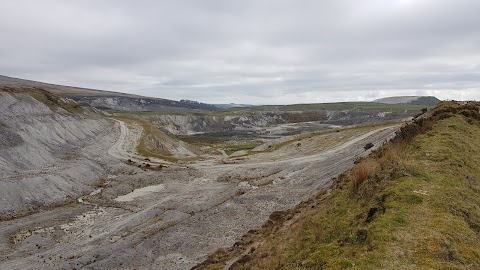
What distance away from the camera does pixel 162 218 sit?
40.9m

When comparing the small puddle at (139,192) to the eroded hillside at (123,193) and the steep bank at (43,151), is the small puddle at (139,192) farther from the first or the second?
the steep bank at (43,151)

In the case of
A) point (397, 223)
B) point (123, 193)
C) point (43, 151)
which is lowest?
point (123, 193)

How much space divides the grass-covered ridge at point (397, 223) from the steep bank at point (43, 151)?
3064cm

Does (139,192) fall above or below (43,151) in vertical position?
below

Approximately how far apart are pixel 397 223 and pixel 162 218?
94.7 ft

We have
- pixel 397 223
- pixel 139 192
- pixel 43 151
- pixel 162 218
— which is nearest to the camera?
pixel 397 223

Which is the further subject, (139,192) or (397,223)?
(139,192)

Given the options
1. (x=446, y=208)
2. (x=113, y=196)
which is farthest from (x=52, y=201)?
(x=446, y=208)

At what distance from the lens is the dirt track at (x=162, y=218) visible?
106 ft

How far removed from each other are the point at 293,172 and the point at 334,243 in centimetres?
3891

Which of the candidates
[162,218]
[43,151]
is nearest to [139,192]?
[162,218]

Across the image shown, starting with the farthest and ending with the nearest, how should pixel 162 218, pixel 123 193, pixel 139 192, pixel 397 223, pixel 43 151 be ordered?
pixel 43 151
pixel 139 192
pixel 123 193
pixel 162 218
pixel 397 223

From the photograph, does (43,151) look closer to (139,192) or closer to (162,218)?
(139,192)

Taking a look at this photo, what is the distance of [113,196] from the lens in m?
52.6
